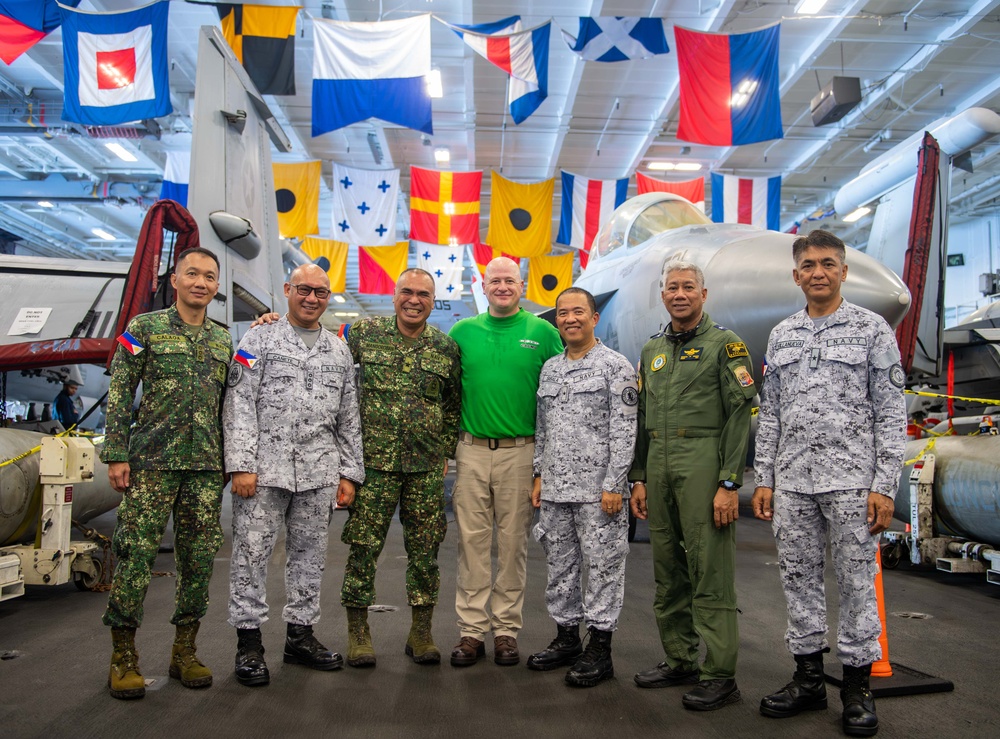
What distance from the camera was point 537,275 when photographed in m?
20.7

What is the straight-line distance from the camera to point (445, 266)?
66.4ft

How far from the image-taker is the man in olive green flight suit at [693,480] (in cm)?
312

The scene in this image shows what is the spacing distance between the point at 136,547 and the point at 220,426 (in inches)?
26.1

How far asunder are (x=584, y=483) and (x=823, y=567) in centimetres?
114

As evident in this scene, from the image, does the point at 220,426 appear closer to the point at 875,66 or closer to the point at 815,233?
the point at 815,233

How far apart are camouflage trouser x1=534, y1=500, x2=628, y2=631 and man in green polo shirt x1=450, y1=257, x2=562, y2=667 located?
21 cm

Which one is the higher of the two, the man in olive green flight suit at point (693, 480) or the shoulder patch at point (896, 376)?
the shoulder patch at point (896, 376)

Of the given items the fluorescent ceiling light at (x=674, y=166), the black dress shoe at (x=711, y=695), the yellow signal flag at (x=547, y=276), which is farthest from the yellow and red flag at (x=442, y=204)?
the black dress shoe at (x=711, y=695)

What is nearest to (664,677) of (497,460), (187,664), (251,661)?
(497,460)

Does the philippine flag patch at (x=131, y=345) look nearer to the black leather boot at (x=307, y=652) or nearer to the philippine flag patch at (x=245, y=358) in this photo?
the philippine flag patch at (x=245, y=358)

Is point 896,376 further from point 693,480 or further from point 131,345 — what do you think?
point 131,345

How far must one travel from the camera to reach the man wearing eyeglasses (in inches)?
132

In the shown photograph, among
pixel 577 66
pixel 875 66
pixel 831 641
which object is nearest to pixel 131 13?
pixel 577 66

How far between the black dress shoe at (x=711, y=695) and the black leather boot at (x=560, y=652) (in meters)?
0.64
